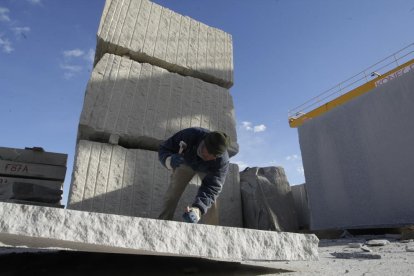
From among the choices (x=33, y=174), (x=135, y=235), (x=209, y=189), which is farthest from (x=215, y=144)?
(x=33, y=174)

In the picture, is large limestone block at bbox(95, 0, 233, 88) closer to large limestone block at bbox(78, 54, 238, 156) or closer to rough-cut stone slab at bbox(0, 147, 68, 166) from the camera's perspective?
large limestone block at bbox(78, 54, 238, 156)

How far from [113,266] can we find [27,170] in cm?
203

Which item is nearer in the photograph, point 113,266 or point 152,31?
point 113,266

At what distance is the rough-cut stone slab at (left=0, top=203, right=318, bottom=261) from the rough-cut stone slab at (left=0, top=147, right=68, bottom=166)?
88.4 inches

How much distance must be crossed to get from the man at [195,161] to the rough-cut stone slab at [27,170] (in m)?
1.49

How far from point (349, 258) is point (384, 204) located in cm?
307

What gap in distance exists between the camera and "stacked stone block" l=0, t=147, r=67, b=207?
286 cm

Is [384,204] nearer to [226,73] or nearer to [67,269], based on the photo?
[226,73]

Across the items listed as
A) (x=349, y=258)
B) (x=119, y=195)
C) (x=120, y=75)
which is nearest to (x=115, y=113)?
(x=120, y=75)

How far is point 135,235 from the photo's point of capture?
1.15 metres

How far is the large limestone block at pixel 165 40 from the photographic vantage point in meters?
2.95

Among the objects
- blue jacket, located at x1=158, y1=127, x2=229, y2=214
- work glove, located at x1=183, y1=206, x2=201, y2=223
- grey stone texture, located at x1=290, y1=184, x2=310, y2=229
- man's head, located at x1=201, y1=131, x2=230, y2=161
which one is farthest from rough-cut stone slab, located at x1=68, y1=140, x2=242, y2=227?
grey stone texture, located at x1=290, y1=184, x2=310, y2=229

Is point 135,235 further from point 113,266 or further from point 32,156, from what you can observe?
point 32,156

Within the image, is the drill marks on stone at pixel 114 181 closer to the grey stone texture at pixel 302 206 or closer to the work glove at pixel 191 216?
the work glove at pixel 191 216
